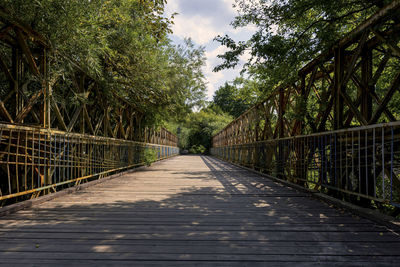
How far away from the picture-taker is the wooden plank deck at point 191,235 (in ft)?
6.46

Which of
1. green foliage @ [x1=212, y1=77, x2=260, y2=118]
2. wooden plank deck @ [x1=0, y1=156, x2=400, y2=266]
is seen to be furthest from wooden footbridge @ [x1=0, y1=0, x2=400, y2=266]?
green foliage @ [x1=212, y1=77, x2=260, y2=118]

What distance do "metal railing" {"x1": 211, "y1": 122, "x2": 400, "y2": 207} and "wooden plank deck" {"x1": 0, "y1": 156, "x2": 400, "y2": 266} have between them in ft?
1.48

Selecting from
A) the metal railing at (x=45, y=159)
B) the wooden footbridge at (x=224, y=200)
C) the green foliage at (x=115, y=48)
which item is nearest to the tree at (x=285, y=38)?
the wooden footbridge at (x=224, y=200)

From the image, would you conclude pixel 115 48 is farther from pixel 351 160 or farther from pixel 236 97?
pixel 236 97

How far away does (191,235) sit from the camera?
2.46m

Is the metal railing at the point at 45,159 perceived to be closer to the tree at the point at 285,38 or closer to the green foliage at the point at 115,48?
the green foliage at the point at 115,48

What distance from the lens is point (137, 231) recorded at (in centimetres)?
255

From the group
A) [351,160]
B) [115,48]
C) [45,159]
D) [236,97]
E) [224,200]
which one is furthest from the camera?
[236,97]

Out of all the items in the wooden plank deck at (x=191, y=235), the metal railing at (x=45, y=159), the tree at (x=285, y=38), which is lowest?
the wooden plank deck at (x=191, y=235)

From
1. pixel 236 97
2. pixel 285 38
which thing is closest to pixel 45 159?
pixel 285 38

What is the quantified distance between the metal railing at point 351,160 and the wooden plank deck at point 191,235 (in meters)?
0.45

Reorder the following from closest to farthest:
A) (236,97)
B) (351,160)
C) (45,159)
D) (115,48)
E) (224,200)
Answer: (351,160) → (45,159) → (224,200) → (115,48) → (236,97)

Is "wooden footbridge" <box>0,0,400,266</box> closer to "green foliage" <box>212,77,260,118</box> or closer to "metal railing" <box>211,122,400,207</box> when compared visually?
"metal railing" <box>211,122,400,207</box>

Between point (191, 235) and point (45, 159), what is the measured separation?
2962mm
